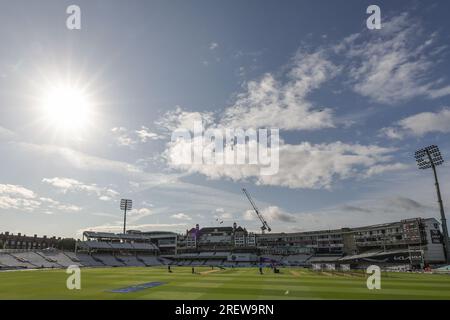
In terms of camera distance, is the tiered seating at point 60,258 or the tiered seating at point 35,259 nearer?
the tiered seating at point 35,259

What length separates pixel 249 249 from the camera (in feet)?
499

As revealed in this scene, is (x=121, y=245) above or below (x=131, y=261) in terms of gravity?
above

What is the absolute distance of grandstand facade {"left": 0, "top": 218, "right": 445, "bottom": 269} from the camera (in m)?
96.3

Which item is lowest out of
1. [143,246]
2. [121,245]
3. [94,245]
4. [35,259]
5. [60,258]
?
[60,258]

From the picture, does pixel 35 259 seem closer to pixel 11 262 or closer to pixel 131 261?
pixel 11 262

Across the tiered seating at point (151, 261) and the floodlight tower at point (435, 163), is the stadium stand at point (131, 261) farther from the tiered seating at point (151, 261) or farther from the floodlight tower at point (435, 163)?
the floodlight tower at point (435, 163)

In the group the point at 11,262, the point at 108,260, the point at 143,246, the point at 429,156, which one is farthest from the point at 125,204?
the point at 429,156

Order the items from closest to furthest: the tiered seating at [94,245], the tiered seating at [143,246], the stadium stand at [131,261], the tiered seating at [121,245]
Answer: the stadium stand at [131,261]
the tiered seating at [94,245]
the tiered seating at [121,245]
the tiered seating at [143,246]

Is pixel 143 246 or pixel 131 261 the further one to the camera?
pixel 143 246

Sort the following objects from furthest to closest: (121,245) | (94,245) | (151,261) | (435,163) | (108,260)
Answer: (121,245)
(151,261)
(94,245)
(108,260)
(435,163)

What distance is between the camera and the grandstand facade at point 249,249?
316 ft

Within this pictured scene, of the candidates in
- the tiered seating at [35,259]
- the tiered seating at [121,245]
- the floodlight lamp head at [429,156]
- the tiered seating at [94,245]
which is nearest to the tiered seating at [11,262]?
the tiered seating at [35,259]
